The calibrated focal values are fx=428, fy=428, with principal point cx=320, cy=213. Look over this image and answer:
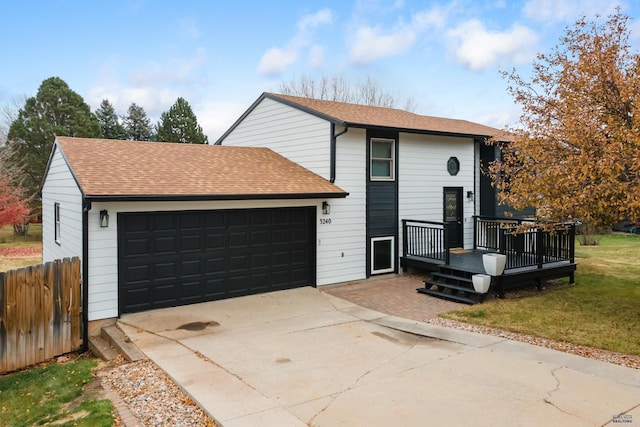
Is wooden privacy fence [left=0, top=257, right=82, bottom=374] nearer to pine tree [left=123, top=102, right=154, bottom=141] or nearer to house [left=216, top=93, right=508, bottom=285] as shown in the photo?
house [left=216, top=93, right=508, bottom=285]

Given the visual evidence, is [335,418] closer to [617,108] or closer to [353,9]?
[617,108]

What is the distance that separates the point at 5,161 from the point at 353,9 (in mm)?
19486

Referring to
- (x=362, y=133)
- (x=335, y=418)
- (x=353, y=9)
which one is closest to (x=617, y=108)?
(x=362, y=133)

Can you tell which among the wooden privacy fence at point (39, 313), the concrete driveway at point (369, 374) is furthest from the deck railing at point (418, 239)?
the wooden privacy fence at point (39, 313)

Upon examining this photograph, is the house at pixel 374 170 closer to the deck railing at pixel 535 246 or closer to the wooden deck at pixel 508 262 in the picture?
the wooden deck at pixel 508 262

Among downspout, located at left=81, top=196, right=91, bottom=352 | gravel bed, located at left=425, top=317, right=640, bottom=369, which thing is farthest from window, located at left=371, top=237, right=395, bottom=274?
downspout, located at left=81, top=196, right=91, bottom=352

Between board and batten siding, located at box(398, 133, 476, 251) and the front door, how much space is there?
0.50 feet

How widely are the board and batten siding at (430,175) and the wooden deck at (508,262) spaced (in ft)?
2.19

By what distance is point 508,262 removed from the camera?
34.5 ft

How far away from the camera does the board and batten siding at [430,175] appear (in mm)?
12398

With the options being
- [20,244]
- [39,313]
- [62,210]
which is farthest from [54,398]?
[20,244]

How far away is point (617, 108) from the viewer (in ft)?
23.9

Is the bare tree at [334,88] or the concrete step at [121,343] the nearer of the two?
the concrete step at [121,343]

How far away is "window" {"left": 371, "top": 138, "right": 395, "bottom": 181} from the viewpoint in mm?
11938
